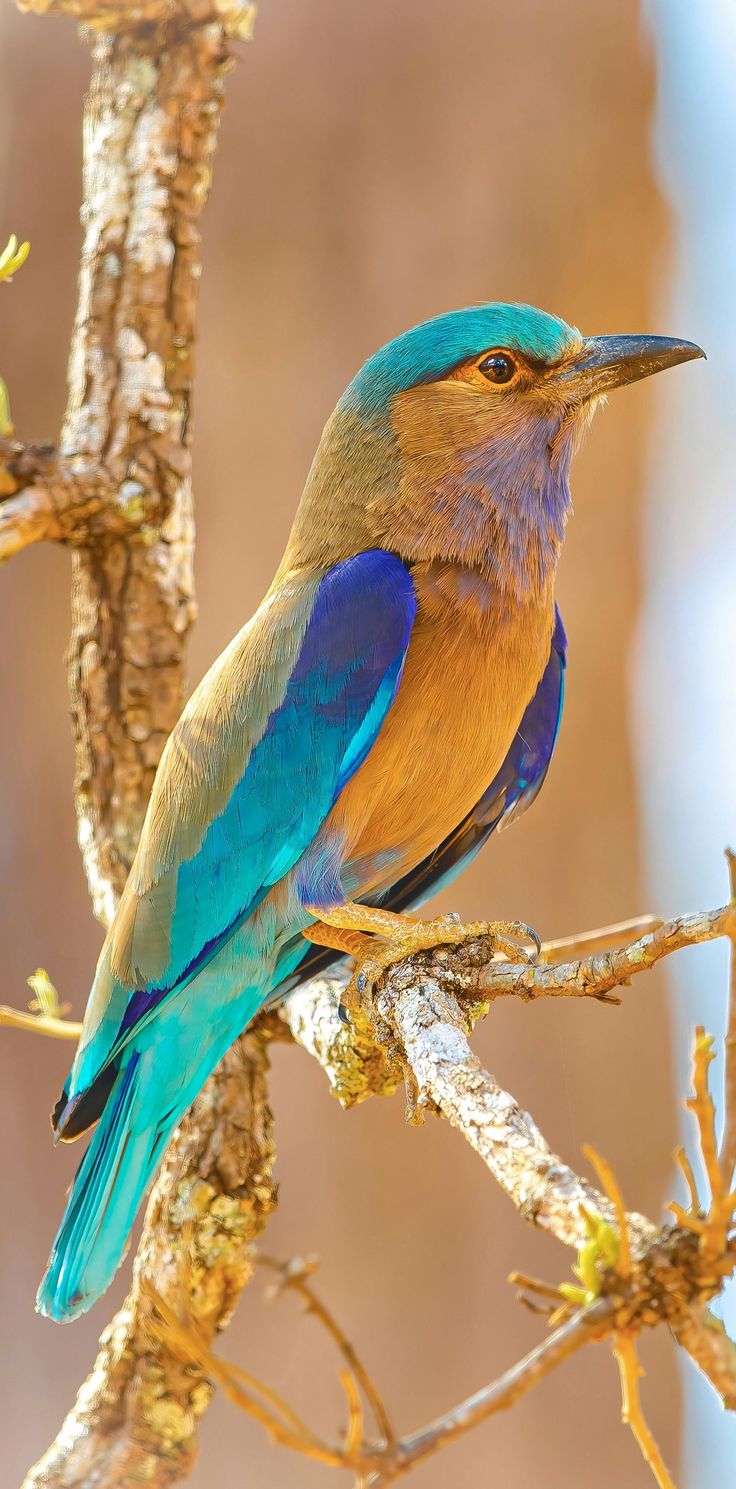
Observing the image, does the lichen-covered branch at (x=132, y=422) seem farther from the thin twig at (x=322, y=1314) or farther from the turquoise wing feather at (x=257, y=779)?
the thin twig at (x=322, y=1314)

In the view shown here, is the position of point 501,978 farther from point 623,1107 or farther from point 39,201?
point 39,201

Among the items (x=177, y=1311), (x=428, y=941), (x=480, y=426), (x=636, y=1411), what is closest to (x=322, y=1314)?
(x=636, y=1411)

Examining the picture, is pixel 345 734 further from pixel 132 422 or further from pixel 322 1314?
Answer: pixel 322 1314

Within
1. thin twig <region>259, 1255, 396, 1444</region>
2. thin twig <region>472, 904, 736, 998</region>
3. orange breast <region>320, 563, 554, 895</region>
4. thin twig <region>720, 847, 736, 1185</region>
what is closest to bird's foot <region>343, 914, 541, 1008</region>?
orange breast <region>320, 563, 554, 895</region>

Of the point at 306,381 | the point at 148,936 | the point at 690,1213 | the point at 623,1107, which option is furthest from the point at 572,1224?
the point at 306,381

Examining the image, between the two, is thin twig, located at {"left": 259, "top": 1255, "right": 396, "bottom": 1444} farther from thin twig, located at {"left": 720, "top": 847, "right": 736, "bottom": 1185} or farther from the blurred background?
the blurred background

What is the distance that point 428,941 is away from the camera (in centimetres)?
195

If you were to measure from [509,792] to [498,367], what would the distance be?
801mm

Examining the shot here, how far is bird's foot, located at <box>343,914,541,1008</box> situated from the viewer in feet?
6.34

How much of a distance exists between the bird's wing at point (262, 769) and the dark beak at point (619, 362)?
0.54 m

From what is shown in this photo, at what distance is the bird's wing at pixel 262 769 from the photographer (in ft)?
6.97

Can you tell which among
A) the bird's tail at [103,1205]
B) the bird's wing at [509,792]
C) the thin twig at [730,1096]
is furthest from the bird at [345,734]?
the thin twig at [730,1096]

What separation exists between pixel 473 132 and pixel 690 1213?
4676 mm

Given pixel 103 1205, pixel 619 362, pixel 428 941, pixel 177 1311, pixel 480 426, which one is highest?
pixel 619 362
